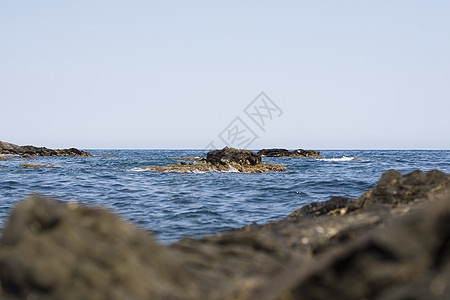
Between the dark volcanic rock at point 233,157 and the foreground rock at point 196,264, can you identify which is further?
the dark volcanic rock at point 233,157

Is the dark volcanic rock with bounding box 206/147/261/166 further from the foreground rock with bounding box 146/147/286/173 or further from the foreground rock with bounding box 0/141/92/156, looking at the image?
the foreground rock with bounding box 0/141/92/156

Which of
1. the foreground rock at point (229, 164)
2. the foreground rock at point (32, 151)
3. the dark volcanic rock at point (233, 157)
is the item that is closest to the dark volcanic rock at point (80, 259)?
the foreground rock at point (229, 164)

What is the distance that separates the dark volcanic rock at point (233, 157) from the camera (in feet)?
107

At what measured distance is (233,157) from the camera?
1300 inches

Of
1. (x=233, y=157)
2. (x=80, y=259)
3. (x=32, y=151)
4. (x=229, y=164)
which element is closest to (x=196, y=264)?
(x=80, y=259)

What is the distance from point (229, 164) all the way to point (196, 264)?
29.0m

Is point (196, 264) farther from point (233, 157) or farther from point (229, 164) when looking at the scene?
point (233, 157)

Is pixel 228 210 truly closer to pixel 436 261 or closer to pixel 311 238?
pixel 311 238

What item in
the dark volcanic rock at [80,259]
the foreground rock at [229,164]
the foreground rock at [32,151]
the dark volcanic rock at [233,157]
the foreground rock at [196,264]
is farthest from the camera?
the foreground rock at [32,151]

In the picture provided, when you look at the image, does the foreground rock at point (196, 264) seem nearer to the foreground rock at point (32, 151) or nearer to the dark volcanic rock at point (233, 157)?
the dark volcanic rock at point (233, 157)

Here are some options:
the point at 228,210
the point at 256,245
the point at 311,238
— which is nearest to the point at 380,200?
the point at 311,238

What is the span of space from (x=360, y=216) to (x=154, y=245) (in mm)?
2860

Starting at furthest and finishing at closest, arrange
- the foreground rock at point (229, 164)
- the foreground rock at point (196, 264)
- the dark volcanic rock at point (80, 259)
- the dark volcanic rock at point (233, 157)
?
the dark volcanic rock at point (233, 157) → the foreground rock at point (229, 164) → the dark volcanic rock at point (80, 259) → the foreground rock at point (196, 264)

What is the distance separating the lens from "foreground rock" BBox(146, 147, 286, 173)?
30156 millimetres
